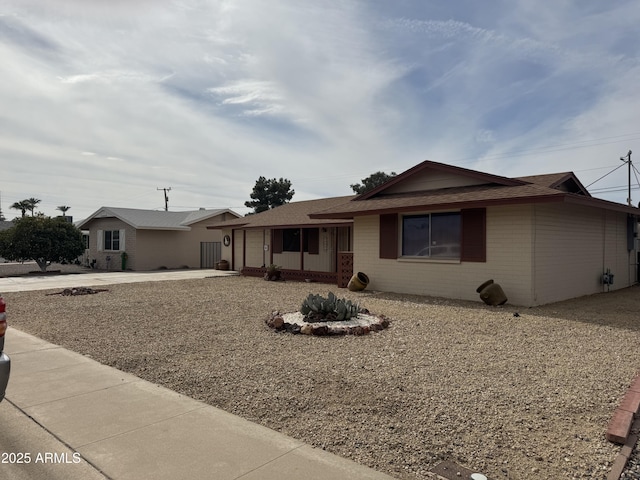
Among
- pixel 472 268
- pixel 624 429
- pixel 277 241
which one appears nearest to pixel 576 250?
pixel 472 268

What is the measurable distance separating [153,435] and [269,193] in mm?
49124

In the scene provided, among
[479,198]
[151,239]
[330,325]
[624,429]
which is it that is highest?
[479,198]

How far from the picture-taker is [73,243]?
2428 centimetres

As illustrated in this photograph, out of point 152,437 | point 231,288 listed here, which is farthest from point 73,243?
point 152,437

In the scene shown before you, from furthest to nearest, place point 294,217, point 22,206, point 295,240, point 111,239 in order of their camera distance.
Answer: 1. point 22,206
2. point 111,239
3. point 295,240
4. point 294,217

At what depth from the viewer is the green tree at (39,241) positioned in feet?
74.8

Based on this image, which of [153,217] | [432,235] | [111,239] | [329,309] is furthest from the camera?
[153,217]

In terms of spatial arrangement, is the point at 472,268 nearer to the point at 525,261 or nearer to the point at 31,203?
the point at 525,261

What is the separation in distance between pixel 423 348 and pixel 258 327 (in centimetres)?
316

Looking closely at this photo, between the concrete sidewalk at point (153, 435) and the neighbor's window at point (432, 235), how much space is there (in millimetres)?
8964

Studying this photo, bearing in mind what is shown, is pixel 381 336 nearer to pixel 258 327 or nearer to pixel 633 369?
pixel 258 327

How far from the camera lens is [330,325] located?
304 inches

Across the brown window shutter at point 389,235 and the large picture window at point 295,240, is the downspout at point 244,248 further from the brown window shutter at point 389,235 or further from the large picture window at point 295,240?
the brown window shutter at point 389,235

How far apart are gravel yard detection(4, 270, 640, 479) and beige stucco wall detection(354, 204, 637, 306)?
3.33 feet
